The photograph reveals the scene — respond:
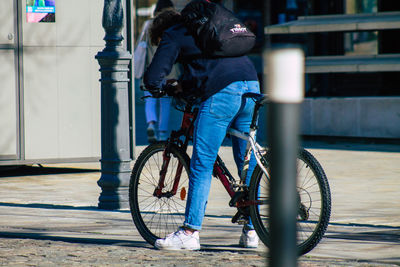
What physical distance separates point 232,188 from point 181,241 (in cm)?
46

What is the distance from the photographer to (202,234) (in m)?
6.00

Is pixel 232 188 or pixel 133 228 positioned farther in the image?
pixel 133 228

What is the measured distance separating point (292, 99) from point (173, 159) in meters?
3.38

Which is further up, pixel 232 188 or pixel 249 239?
pixel 232 188

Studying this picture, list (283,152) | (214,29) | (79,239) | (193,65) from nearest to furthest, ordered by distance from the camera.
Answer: (283,152) < (214,29) < (193,65) < (79,239)

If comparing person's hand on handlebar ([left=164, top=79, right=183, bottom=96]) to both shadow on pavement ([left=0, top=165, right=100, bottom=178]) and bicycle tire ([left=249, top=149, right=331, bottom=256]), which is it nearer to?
bicycle tire ([left=249, top=149, right=331, bottom=256])

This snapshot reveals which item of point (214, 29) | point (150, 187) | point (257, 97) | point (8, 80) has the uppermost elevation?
point (214, 29)

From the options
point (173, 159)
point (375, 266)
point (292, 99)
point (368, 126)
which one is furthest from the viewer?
point (368, 126)

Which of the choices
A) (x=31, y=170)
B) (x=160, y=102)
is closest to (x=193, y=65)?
(x=31, y=170)

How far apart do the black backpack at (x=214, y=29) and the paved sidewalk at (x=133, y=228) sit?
126cm

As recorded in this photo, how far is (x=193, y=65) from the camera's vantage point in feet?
17.5

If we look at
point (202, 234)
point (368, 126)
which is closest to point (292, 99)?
point (202, 234)

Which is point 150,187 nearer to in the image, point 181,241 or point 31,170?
point 181,241

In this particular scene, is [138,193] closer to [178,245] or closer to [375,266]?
[178,245]
